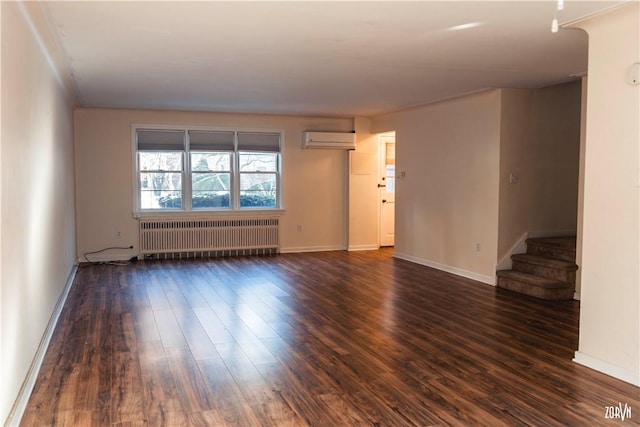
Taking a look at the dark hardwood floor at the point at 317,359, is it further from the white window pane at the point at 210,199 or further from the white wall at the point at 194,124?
the white window pane at the point at 210,199

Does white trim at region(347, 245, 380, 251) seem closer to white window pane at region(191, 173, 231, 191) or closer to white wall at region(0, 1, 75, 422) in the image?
white window pane at region(191, 173, 231, 191)

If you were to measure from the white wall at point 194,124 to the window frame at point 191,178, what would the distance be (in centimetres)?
7

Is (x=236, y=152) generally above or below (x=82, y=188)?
above

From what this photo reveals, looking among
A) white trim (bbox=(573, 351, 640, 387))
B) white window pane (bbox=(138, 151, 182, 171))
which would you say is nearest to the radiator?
white window pane (bbox=(138, 151, 182, 171))

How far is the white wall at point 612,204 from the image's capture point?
3.28m

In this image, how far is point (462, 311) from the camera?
5.12 meters

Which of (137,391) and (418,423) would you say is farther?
(137,391)

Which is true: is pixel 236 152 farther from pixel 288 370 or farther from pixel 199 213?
pixel 288 370

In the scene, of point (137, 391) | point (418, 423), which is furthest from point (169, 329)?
point (418, 423)

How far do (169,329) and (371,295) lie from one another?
230cm

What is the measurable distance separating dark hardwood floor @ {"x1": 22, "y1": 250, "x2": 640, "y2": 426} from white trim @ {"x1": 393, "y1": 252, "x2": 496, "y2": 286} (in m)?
0.38

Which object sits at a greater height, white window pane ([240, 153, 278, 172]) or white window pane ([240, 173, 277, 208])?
white window pane ([240, 153, 278, 172])

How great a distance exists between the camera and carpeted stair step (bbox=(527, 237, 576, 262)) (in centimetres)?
597

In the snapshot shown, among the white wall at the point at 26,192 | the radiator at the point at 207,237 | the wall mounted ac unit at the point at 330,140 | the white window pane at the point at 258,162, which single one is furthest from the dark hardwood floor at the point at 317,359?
the wall mounted ac unit at the point at 330,140
